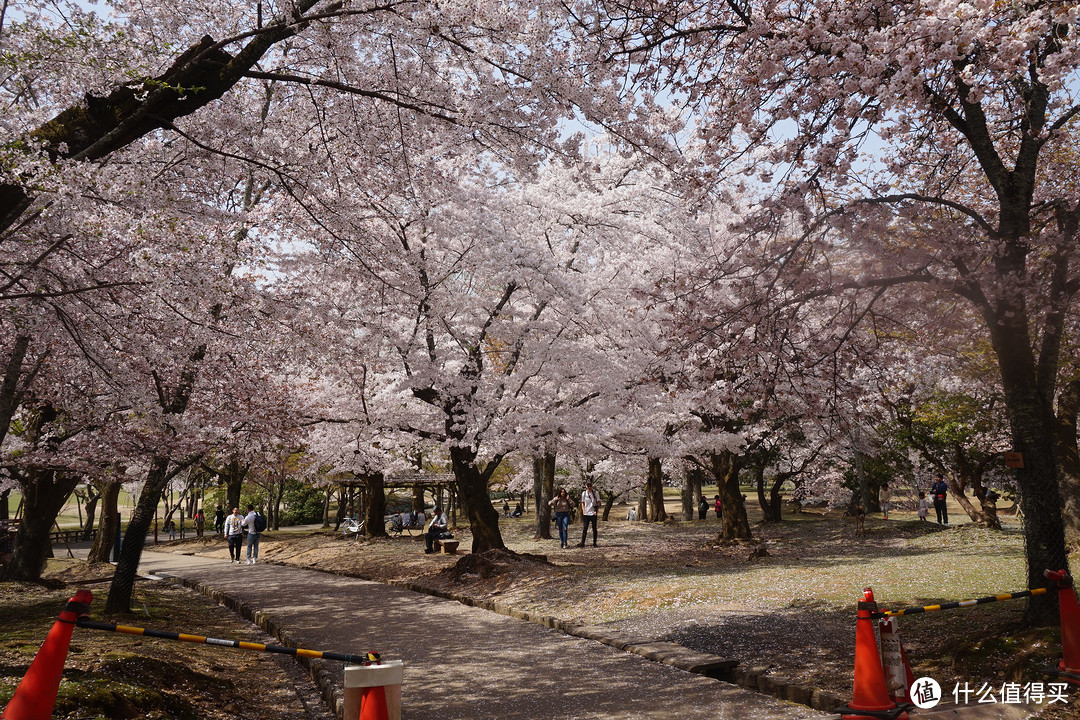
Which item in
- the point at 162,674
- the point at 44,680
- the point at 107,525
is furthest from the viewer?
the point at 107,525

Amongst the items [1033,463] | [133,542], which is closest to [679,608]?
[1033,463]

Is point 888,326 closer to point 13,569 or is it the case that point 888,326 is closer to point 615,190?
point 615,190

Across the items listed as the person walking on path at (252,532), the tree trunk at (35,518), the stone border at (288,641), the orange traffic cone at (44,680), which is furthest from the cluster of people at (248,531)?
the orange traffic cone at (44,680)

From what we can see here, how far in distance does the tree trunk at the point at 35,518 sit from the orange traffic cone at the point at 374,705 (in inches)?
578

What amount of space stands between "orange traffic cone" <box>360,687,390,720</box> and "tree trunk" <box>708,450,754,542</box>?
18.0 m

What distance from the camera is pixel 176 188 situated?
931cm

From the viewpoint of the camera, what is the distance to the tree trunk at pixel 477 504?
50.8 feet

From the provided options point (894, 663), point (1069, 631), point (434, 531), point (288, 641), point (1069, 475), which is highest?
point (1069, 475)

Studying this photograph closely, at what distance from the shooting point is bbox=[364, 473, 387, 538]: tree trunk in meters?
29.2

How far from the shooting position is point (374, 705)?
3420 mm

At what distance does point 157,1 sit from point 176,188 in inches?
90.6

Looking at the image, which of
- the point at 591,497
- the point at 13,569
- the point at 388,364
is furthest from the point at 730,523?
the point at 13,569

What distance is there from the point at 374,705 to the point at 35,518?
16.1 metres

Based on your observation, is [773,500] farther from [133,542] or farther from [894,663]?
[894,663]
